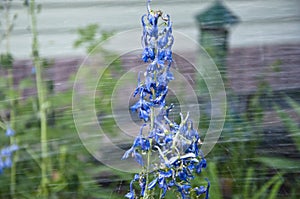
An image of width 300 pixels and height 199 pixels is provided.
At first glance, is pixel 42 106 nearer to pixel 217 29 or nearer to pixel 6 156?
pixel 6 156

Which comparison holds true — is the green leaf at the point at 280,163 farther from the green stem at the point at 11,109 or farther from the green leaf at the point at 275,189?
the green stem at the point at 11,109

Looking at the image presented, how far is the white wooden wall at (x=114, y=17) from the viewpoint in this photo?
1.78 meters

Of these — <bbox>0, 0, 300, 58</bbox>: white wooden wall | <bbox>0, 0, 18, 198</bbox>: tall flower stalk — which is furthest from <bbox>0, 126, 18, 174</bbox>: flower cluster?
<bbox>0, 0, 300, 58</bbox>: white wooden wall

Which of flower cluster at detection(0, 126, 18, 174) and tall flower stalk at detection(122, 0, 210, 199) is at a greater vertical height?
tall flower stalk at detection(122, 0, 210, 199)

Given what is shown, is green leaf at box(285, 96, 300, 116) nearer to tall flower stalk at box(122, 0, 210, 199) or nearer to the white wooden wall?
the white wooden wall

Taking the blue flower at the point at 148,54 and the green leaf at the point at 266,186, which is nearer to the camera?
the blue flower at the point at 148,54

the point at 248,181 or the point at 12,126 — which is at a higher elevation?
the point at 12,126

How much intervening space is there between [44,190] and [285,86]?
0.82 metres

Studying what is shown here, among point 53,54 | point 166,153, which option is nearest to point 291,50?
point 53,54

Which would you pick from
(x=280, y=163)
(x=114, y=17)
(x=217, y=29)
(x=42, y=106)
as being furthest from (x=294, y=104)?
(x=42, y=106)

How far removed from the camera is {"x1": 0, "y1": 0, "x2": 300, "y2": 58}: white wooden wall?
178 centimetres

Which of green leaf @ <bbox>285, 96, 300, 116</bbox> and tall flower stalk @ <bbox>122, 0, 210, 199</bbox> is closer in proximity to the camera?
tall flower stalk @ <bbox>122, 0, 210, 199</bbox>

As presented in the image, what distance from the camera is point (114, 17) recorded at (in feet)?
5.86

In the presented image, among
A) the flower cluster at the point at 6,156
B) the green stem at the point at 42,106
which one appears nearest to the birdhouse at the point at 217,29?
the green stem at the point at 42,106
